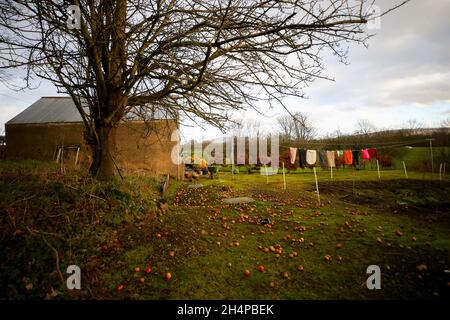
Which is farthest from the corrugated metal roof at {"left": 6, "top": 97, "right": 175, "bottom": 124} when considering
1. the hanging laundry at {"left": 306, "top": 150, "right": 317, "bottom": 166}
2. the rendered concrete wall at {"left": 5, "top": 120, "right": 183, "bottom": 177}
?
the hanging laundry at {"left": 306, "top": 150, "right": 317, "bottom": 166}

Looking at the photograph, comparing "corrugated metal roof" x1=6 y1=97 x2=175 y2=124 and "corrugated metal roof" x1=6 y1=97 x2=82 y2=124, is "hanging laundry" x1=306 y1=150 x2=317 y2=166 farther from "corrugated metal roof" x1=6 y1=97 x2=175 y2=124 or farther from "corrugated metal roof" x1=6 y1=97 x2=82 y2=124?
"corrugated metal roof" x1=6 y1=97 x2=82 y2=124

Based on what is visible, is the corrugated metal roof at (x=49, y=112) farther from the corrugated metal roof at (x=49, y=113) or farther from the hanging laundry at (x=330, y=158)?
the hanging laundry at (x=330, y=158)

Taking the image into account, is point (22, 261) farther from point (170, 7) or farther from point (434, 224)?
point (434, 224)

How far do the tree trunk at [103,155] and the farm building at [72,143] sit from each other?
27.5 feet

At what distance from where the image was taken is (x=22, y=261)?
8.95ft

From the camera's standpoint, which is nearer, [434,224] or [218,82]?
[218,82]

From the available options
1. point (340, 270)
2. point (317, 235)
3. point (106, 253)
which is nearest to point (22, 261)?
point (106, 253)

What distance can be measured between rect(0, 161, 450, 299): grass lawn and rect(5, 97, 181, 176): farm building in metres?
8.83

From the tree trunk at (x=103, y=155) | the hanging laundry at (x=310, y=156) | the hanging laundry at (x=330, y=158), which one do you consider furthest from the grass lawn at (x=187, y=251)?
the hanging laundry at (x=330, y=158)

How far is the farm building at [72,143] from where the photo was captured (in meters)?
13.8

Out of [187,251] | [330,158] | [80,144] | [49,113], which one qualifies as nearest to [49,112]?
[49,113]

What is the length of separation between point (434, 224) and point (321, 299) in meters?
4.74

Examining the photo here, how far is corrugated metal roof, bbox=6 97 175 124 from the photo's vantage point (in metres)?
14.9

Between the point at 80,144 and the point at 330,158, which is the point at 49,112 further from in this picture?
the point at 330,158
